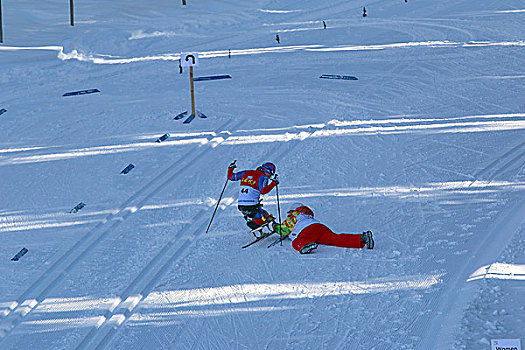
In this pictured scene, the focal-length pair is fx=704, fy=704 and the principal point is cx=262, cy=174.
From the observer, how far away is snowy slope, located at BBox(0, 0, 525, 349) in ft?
24.6

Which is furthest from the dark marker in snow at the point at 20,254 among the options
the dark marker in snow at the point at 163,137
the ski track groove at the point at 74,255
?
the dark marker in snow at the point at 163,137

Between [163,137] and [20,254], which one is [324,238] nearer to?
[20,254]

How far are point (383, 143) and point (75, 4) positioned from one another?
21.0m

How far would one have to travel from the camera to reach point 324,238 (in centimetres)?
893

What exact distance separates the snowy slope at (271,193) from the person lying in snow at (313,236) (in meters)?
0.13

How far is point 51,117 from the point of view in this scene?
15.2m

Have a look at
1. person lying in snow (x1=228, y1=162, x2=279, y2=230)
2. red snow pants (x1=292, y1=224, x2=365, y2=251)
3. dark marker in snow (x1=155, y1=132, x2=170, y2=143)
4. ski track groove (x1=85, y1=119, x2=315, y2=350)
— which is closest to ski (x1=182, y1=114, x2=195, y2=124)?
dark marker in snow (x1=155, y1=132, x2=170, y2=143)

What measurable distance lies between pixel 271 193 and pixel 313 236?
7.27 ft

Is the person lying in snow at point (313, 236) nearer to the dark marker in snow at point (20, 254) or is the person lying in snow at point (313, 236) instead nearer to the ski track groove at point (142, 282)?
the ski track groove at point (142, 282)

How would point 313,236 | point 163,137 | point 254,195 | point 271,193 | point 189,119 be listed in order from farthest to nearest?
point 189,119 → point 163,137 → point 271,193 → point 254,195 → point 313,236

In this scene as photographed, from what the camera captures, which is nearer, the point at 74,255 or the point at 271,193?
the point at 74,255

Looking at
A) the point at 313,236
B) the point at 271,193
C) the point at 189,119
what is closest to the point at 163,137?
the point at 189,119

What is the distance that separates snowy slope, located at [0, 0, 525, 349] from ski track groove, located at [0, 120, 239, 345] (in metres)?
0.03

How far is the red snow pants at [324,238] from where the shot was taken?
8844mm
